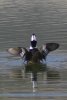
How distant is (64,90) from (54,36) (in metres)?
7.41

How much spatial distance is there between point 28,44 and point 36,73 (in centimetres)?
385

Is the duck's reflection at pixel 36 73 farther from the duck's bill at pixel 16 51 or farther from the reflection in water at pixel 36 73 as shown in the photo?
the duck's bill at pixel 16 51

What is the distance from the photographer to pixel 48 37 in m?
18.9

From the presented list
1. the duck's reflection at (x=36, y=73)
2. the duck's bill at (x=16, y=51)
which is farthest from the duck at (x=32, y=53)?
the duck's reflection at (x=36, y=73)

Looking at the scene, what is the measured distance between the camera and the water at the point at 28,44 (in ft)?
38.9

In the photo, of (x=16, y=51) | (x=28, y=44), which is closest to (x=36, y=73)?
(x=16, y=51)

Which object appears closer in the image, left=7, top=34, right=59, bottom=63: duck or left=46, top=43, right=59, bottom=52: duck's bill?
left=7, top=34, right=59, bottom=63: duck

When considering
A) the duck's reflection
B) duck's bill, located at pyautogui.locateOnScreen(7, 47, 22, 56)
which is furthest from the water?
duck's bill, located at pyautogui.locateOnScreen(7, 47, 22, 56)

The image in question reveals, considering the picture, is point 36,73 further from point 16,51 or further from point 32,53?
point 16,51

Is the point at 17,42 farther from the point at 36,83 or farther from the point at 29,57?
the point at 36,83

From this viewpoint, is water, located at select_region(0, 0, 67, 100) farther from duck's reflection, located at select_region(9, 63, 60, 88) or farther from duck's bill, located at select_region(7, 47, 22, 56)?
duck's bill, located at select_region(7, 47, 22, 56)

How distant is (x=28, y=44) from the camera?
17.8m

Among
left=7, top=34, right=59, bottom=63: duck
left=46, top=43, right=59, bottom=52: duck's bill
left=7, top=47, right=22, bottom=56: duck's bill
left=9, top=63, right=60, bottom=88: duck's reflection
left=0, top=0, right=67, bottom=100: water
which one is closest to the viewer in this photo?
left=0, top=0, right=67, bottom=100: water

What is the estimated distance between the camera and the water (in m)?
11.8
